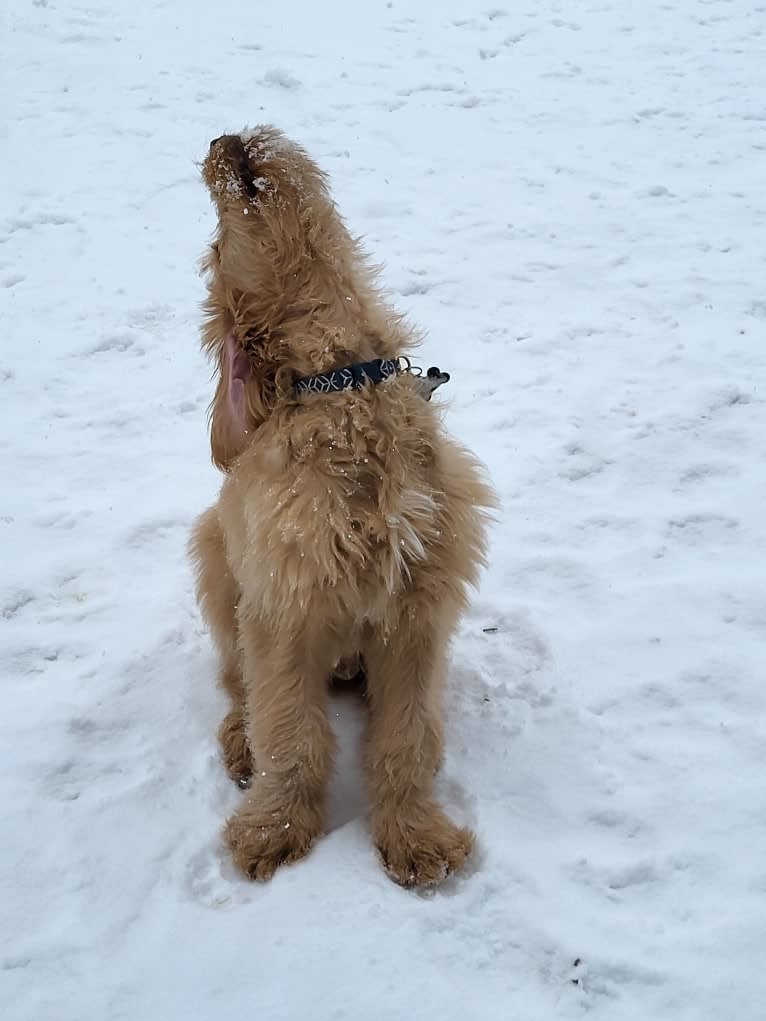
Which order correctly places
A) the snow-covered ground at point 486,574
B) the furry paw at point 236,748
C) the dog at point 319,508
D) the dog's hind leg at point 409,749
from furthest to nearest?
the furry paw at point 236,748, the dog's hind leg at point 409,749, the dog at point 319,508, the snow-covered ground at point 486,574

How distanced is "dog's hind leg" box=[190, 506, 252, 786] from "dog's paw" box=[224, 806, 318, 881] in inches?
11.0

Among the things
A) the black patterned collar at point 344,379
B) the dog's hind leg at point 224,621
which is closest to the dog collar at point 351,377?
the black patterned collar at point 344,379

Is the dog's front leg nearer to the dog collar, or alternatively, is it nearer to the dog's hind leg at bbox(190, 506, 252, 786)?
the dog's hind leg at bbox(190, 506, 252, 786)

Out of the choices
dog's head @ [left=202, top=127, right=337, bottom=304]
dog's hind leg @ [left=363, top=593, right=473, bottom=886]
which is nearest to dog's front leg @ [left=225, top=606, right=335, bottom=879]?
dog's hind leg @ [left=363, top=593, right=473, bottom=886]

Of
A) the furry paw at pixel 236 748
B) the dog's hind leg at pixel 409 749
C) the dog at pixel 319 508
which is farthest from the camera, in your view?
the furry paw at pixel 236 748

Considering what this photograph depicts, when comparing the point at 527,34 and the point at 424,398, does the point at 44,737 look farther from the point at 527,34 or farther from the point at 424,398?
the point at 527,34

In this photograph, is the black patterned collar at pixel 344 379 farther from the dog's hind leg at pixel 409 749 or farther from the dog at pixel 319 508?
the dog's hind leg at pixel 409 749

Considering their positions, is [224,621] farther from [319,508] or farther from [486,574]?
[486,574]

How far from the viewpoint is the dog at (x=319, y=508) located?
235cm

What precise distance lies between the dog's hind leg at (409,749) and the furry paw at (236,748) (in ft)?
1.41

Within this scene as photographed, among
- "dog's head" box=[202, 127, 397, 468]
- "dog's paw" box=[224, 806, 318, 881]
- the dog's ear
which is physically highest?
"dog's head" box=[202, 127, 397, 468]

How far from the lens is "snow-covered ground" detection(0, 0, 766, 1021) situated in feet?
7.32

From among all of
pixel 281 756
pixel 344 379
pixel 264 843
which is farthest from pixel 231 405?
pixel 264 843

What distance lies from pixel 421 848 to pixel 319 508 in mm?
1006
